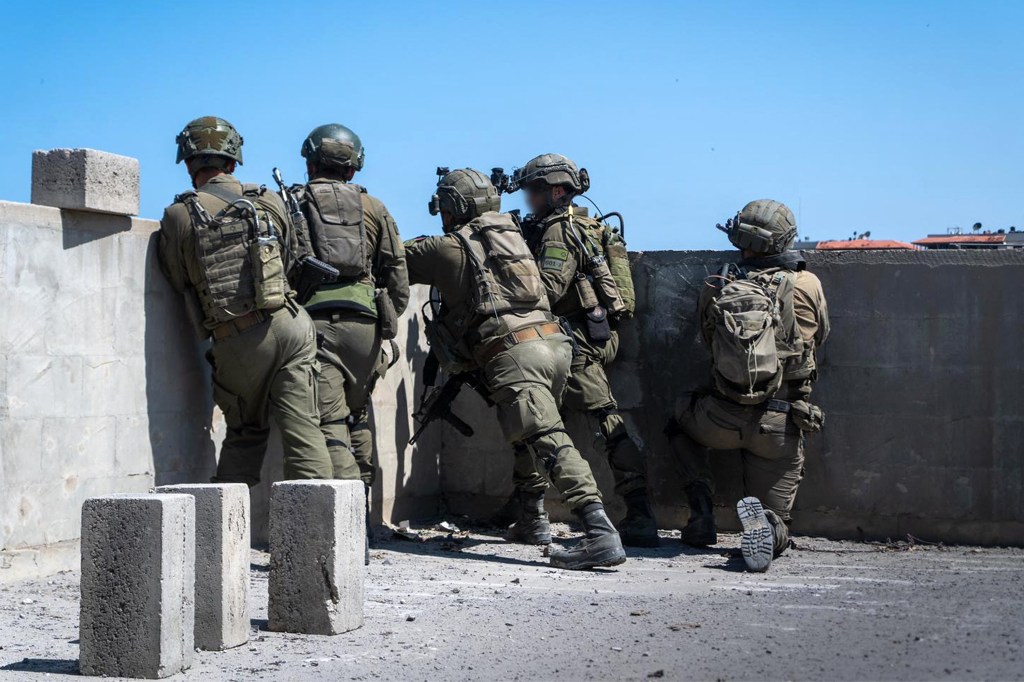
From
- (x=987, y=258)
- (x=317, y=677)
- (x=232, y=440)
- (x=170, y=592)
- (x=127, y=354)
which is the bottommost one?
(x=317, y=677)

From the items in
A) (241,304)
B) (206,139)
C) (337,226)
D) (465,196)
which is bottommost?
(241,304)

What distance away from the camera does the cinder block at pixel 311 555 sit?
478 centimetres

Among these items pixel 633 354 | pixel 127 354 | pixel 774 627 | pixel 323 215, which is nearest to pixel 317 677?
pixel 774 627

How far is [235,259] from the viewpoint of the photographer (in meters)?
6.04

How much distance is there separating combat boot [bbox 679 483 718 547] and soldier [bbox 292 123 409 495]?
198cm

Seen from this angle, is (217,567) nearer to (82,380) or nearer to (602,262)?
(82,380)

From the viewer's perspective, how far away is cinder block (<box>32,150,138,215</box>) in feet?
19.0

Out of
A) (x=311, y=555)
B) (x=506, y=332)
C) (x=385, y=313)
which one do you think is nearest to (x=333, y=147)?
(x=385, y=313)

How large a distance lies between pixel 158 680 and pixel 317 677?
1.72 ft

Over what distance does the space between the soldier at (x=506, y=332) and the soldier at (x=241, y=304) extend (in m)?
1.02

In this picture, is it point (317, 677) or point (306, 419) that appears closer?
point (317, 677)

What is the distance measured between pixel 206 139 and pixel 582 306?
248 centimetres

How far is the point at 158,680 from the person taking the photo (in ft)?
13.6

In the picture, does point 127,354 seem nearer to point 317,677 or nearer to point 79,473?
point 79,473
